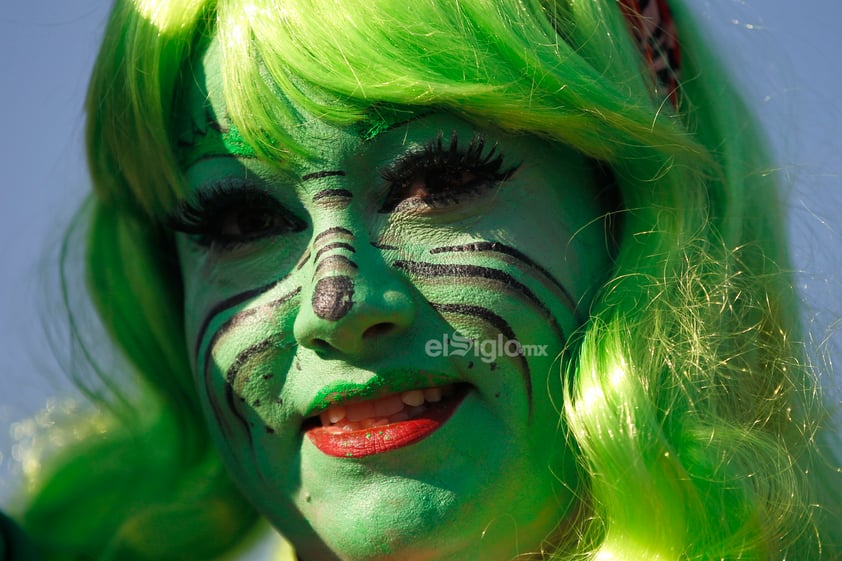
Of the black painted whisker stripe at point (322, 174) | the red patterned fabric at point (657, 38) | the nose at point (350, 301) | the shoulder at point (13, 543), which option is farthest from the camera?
the shoulder at point (13, 543)

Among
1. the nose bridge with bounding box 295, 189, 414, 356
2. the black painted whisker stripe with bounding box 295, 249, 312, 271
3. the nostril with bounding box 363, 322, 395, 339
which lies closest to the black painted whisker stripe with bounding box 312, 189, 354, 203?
the nose bridge with bounding box 295, 189, 414, 356

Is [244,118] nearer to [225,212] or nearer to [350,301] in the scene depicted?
[225,212]

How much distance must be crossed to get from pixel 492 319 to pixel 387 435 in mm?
257

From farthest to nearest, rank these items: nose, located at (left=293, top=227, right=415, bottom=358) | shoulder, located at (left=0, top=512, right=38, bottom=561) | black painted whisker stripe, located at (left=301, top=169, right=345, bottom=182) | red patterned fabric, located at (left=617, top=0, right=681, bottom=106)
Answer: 1. shoulder, located at (left=0, top=512, right=38, bottom=561)
2. red patterned fabric, located at (left=617, top=0, right=681, bottom=106)
3. black painted whisker stripe, located at (left=301, top=169, right=345, bottom=182)
4. nose, located at (left=293, top=227, right=415, bottom=358)

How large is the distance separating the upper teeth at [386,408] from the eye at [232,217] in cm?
33

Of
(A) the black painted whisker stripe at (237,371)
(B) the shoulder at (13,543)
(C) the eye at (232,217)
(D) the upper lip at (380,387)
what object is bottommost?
(B) the shoulder at (13,543)

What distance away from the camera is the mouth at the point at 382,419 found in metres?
1.81

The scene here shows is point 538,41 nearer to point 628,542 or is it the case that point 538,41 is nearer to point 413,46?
point 413,46

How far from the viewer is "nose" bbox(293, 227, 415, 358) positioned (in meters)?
1.76

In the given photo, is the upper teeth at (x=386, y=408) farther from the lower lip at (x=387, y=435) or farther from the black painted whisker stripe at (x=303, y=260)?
the black painted whisker stripe at (x=303, y=260)

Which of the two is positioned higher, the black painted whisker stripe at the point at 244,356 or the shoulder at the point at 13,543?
the black painted whisker stripe at the point at 244,356

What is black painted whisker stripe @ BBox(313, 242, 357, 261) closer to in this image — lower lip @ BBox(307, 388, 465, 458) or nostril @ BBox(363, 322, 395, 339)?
nostril @ BBox(363, 322, 395, 339)

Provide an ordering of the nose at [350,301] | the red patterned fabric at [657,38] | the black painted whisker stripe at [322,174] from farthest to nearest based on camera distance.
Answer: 1. the red patterned fabric at [657,38]
2. the black painted whisker stripe at [322,174]
3. the nose at [350,301]

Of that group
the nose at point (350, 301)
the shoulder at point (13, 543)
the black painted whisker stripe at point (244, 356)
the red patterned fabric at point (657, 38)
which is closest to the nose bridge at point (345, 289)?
the nose at point (350, 301)
